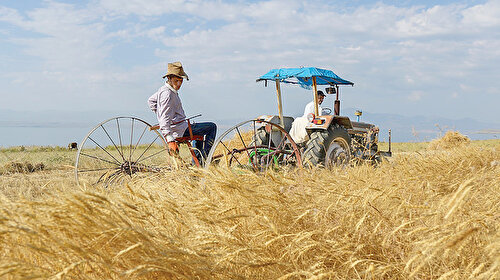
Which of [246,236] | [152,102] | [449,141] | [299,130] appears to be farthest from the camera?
[449,141]

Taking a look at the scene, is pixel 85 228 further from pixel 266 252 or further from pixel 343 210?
pixel 343 210

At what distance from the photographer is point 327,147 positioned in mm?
6473

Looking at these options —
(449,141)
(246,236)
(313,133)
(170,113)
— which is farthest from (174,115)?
(449,141)

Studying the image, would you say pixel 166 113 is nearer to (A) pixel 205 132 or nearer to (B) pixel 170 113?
(B) pixel 170 113

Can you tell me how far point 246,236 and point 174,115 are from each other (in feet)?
10.8

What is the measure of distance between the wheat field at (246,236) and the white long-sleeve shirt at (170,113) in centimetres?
203

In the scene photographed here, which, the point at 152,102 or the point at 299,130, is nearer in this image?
the point at 152,102

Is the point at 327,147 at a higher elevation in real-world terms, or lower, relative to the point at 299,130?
lower

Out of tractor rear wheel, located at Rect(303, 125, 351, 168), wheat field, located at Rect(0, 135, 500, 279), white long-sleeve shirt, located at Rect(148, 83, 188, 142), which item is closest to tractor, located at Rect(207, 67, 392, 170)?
tractor rear wheel, located at Rect(303, 125, 351, 168)

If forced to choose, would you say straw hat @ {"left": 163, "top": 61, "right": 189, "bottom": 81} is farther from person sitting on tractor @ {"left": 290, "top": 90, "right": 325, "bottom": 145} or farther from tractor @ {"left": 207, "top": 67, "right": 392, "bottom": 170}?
person sitting on tractor @ {"left": 290, "top": 90, "right": 325, "bottom": 145}

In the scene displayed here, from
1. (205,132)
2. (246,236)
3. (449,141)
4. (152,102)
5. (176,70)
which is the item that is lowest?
(449,141)

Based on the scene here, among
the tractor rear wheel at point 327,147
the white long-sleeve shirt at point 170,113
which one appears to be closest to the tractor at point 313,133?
the tractor rear wheel at point 327,147

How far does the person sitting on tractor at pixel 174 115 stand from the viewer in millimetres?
5441

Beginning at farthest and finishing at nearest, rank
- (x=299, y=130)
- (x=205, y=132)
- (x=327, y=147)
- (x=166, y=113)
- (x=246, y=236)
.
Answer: (x=299, y=130) → (x=327, y=147) → (x=205, y=132) → (x=166, y=113) → (x=246, y=236)
